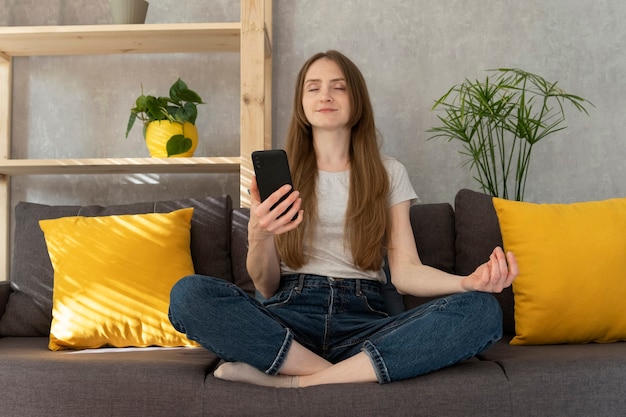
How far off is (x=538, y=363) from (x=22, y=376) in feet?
3.56

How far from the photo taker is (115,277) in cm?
192

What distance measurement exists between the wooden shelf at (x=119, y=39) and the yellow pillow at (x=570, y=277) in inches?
47.9

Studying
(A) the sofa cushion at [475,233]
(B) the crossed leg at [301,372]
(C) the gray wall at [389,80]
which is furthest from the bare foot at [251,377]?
(C) the gray wall at [389,80]

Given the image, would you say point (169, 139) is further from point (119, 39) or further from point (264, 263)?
point (264, 263)

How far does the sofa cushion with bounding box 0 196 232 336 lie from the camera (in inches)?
81.0

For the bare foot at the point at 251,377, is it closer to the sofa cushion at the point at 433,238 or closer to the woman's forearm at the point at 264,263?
the woman's forearm at the point at 264,263

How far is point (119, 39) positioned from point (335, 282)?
4.42 ft

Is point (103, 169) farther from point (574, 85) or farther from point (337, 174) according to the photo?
point (574, 85)

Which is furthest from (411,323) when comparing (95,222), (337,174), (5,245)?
(5,245)

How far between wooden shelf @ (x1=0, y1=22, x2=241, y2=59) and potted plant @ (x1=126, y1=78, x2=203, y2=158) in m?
0.19

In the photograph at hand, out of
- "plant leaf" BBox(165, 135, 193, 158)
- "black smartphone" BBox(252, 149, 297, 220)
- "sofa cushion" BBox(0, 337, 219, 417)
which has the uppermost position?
"plant leaf" BBox(165, 135, 193, 158)

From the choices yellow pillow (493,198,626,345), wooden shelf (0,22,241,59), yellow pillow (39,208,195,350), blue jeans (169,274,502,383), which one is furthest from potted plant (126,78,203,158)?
yellow pillow (493,198,626,345)

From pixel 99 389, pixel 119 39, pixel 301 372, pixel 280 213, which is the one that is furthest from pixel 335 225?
pixel 119 39

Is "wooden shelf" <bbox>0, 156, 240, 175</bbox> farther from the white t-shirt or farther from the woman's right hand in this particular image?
the woman's right hand
